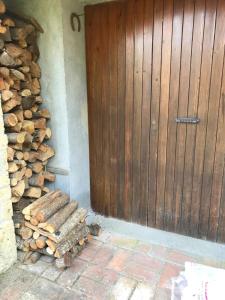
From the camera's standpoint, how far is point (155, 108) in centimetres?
209

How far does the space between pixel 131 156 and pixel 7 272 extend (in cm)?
133

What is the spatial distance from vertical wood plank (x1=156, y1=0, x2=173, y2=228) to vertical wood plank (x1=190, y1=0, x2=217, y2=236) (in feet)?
0.83

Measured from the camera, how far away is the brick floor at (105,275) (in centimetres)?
168

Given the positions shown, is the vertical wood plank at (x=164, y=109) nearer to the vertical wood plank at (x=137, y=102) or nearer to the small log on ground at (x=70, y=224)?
the vertical wood plank at (x=137, y=102)

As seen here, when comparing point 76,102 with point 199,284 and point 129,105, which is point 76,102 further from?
point 199,284

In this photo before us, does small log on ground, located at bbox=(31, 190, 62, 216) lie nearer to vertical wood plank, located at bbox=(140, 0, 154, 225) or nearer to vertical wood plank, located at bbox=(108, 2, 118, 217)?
vertical wood plank, located at bbox=(108, 2, 118, 217)

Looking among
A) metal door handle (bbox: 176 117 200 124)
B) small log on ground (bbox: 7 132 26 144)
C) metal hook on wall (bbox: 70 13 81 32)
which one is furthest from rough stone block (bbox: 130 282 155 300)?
metal hook on wall (bbox: 70 13 81 32)

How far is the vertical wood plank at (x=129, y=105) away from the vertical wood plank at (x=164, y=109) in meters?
0.26

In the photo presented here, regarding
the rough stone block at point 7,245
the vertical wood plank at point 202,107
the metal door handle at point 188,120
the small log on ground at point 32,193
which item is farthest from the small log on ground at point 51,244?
the metal door handle at point 188,120

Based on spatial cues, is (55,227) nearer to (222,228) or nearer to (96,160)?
(96,160)

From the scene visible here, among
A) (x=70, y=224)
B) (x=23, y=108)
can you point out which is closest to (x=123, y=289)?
(x=70, y=224)

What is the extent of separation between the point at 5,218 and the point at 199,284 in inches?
54.2

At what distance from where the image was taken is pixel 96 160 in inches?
98.0

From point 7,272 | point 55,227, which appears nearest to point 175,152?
point 55,227
